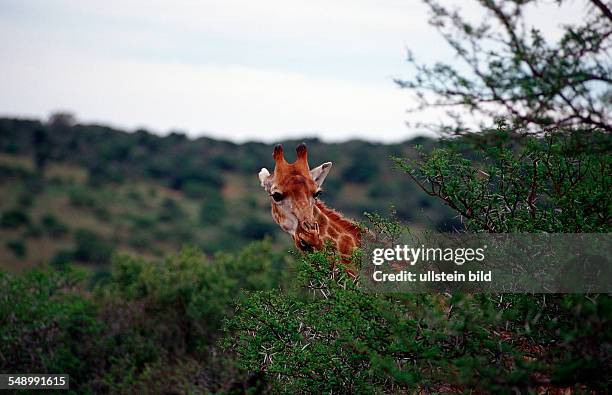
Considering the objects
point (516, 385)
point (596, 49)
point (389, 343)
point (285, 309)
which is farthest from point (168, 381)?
point (596, 49)

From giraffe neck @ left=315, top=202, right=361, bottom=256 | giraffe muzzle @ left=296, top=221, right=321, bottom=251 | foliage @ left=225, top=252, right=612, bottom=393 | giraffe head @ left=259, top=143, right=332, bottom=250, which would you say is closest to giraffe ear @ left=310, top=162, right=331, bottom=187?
giraffe head @ left=259, top=143, right=332, bottom=250

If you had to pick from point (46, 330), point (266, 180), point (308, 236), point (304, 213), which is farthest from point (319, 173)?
point (46, 330)

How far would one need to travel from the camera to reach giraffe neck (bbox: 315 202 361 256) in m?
8.75

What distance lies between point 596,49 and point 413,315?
230 cm

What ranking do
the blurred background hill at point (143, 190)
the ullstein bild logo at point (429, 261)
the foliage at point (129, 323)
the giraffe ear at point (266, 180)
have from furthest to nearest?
the blurred background hill at point (143, 190) → the foliage at point (129, 323) → the giraffe ear at point (266, 180) → the ullstein bild logo at point (429, 261)

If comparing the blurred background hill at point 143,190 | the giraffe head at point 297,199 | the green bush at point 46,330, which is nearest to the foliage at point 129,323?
the green bush at point 46,330

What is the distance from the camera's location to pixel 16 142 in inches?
1971

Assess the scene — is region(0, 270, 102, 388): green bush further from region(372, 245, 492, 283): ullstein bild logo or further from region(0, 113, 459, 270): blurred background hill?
region(0, 113, 459, 270): blurred background hill

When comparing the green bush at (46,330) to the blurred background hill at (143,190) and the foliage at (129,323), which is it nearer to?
the foliage at (129,323)

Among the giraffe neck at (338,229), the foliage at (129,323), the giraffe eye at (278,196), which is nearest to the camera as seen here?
the giraffe eye at (278,196)

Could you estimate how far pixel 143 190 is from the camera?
45.7m

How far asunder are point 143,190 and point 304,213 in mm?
38517

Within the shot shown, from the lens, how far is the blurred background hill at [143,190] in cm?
3669

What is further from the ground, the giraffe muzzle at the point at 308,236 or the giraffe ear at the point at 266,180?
the giraffe ear at the point at 266,180
